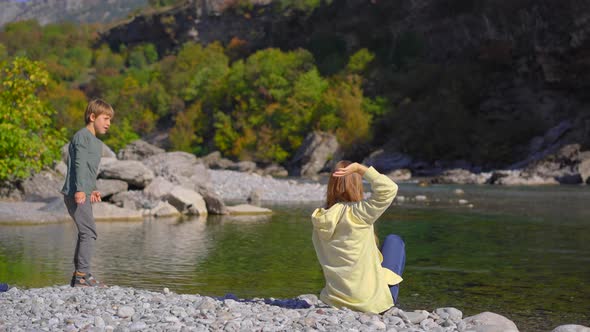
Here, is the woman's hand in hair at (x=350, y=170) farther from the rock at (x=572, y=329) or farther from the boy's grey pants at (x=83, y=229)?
the boy's grey pants at (x=83, y=229)

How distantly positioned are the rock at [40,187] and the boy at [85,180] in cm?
1579

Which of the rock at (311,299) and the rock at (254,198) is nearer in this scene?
the rock at (311,299)

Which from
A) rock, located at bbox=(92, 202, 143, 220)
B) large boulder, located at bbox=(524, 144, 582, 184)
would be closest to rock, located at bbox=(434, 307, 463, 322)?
rock, located at bbox=(92, 202, 143, 220)

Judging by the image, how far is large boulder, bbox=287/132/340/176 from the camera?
67956mm

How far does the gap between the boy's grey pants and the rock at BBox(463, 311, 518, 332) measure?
167 inches

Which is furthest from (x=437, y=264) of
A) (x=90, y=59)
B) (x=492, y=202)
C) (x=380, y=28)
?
(x=90, y=59)

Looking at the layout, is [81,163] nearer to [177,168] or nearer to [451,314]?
[451,314]

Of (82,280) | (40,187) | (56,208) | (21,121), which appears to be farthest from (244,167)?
(82,280)

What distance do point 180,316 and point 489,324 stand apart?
2878 mm

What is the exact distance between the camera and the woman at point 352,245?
7207 millimetres

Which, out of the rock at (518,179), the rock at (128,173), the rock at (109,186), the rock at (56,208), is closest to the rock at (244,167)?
the rock at (518,179)

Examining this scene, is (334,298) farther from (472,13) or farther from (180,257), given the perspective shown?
(472,13)

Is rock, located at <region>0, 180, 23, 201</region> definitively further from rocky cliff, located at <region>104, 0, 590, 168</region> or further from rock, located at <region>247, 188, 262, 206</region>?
rocky cliff, located at <region>104, 0, 590, 168</region>

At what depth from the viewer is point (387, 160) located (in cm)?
6397
